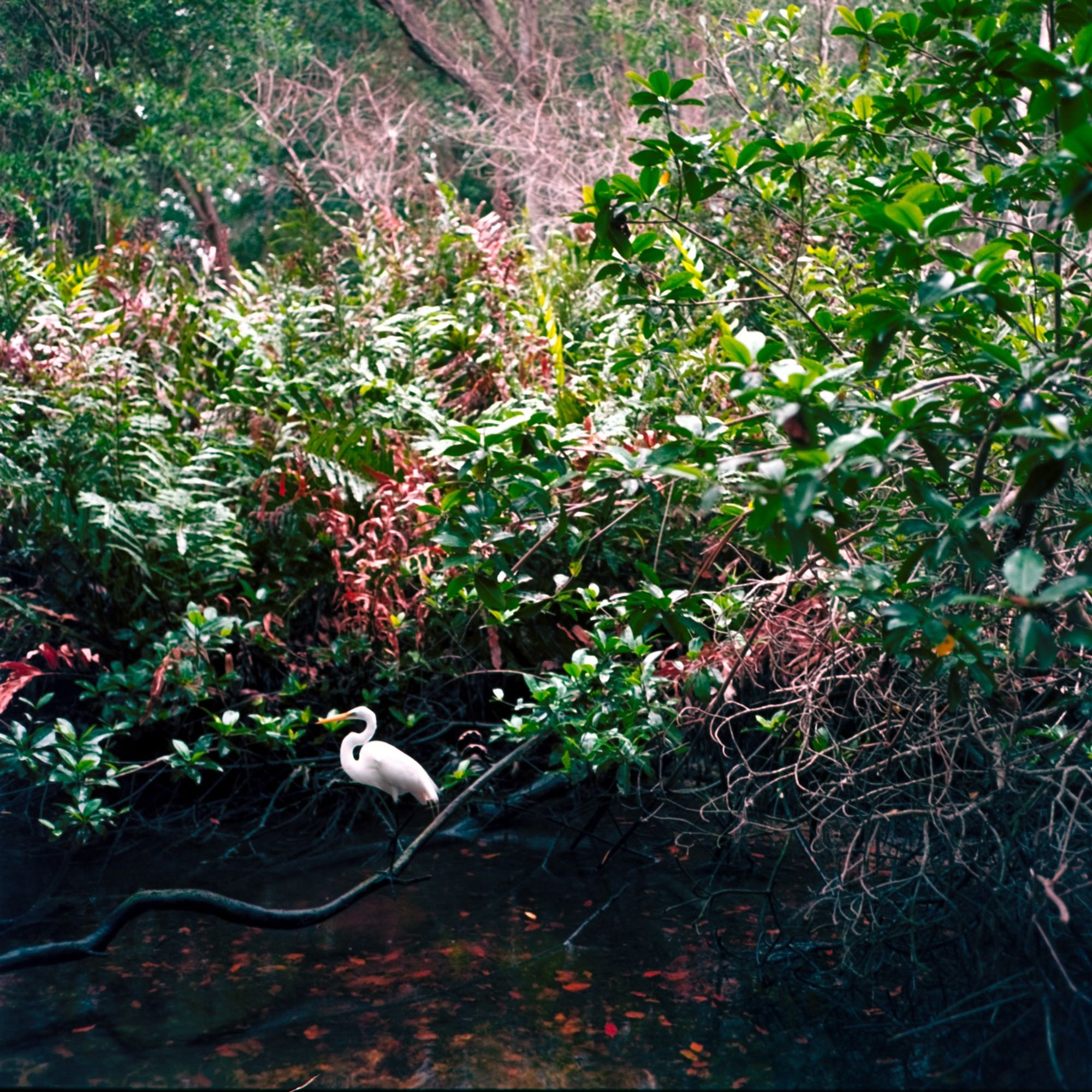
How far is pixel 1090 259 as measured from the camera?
5289mm

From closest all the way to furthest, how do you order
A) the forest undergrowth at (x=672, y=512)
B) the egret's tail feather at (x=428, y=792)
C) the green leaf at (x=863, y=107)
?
the forest undergrowth at (x=672, y=512) < the green leaf at (x=863, y=107) < the egret's tail feather at (x=428, y=792)

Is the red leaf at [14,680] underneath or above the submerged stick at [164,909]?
above

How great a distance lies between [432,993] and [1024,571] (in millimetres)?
2424

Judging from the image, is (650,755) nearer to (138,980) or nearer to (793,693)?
(793,693)

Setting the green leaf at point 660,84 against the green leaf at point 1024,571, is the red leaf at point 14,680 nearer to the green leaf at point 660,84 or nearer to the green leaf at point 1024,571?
the green leaf at point 660,84

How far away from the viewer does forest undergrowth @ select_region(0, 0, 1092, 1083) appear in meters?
2.66

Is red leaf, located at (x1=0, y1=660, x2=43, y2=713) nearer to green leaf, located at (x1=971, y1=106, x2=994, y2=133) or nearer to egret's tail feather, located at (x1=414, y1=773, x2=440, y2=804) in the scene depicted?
egret's tail feather, located at (x1=414, y1=773, x2=440, y2=804)

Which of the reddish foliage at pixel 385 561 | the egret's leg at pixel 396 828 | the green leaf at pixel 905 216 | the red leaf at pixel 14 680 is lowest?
the egret's leg at pixel 396 828

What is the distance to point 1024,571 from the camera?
2047 mm

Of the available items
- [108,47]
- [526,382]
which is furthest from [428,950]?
[108,47]

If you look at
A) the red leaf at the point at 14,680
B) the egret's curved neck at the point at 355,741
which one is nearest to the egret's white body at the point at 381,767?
the egret's curved neck at the point at 355,741

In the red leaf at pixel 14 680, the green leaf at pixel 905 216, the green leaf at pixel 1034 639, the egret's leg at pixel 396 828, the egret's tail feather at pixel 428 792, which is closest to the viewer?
the green leaf at pixel 1034 639

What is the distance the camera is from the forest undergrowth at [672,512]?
8.73 feet

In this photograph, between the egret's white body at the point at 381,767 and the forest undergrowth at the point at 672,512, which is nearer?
the forest undergrowth at the point at 672,512
